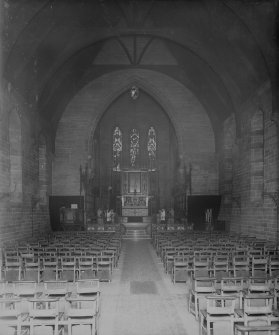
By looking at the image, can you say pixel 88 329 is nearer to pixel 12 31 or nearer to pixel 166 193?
pixel 12 31

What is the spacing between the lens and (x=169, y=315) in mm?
8492

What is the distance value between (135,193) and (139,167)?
163 inches

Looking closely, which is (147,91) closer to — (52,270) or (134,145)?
(134,145)

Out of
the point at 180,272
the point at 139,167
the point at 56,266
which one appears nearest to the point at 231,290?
the point at 180,272

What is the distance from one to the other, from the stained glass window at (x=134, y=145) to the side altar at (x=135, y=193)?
11.0 feet

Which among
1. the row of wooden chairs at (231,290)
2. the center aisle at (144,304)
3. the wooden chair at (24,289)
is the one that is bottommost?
the center aisle at (144,304)

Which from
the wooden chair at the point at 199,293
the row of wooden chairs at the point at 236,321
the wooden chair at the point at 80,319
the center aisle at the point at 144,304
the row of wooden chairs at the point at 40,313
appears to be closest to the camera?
the row of wooden chairs at the point at 236,321

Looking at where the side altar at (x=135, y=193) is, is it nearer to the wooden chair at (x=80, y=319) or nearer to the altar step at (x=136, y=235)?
the altar step at (x=136, y=235)

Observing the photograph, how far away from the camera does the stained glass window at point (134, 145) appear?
3703cm

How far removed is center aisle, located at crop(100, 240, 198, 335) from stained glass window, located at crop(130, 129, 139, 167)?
888 inches

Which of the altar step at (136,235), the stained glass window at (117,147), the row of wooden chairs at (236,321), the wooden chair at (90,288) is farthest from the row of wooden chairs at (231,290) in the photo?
the stained glass window at (117,147)

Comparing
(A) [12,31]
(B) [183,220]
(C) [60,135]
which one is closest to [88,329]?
(A) [12,31]

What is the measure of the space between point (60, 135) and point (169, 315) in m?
23.2

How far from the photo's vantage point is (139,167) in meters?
36.2
